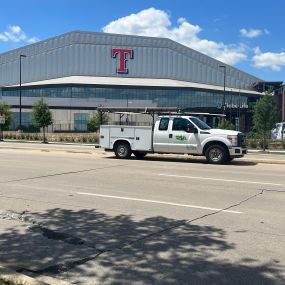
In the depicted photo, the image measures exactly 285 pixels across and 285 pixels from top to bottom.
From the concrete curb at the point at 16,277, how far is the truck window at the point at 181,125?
48.7ft

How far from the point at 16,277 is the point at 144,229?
2.71 meters

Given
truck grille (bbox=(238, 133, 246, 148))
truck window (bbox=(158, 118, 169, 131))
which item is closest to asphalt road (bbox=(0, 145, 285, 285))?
truck grille (bbox=(238, 133, 246, 148))

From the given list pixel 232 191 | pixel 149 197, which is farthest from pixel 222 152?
pixel 149 197

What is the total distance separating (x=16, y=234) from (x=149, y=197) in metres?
3.76

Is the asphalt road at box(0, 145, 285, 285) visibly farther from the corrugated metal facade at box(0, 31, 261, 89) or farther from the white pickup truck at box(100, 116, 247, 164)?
the corrugated metal facade at box(0, 31, 261, 89)

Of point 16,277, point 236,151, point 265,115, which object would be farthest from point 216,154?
point 265,115

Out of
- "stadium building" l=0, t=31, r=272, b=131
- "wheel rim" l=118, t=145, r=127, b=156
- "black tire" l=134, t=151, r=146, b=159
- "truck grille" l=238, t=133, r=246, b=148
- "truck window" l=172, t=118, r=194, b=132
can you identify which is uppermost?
"stadium building" l=0, t=31, r=272, b=131

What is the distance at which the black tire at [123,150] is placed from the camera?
2069 cm

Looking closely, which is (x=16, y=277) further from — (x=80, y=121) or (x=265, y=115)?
(x=80, y=121)

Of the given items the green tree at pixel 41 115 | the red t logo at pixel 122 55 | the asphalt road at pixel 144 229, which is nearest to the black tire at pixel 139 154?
the asphalt road at pixel 144 229

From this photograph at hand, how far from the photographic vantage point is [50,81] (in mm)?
98938

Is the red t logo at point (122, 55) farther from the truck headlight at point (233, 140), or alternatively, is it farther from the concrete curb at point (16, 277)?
the concrete curb at point (16, 277)

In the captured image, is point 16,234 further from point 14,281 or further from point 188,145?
point 188,145

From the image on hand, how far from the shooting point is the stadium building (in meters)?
93.4
